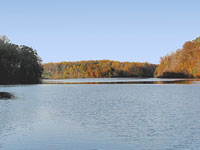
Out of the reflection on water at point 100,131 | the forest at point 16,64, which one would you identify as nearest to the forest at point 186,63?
the forest at point 16,64

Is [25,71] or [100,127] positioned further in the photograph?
[25,71]

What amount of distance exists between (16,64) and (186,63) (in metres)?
73.5

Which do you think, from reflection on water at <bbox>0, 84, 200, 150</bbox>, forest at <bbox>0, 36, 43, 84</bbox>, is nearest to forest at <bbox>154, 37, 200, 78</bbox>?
forest at <bbox>0, 36, 43, 84</bbox>

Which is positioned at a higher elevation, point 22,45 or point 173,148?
point 22,45

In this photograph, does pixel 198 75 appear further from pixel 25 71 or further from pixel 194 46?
pixel 25 71

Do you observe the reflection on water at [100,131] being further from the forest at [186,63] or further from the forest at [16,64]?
the forest at [186,63]

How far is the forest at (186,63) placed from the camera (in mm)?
125688

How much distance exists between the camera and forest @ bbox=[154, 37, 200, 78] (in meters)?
126

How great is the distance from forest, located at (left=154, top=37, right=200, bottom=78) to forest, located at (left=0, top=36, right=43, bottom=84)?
62.3m

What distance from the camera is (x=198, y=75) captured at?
4806 inches

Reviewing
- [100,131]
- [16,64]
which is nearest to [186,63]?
[16,64]

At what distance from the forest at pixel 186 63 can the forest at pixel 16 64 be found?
204 feet

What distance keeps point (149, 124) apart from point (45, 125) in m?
6.05

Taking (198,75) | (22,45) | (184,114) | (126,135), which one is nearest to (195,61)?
(198,75)
